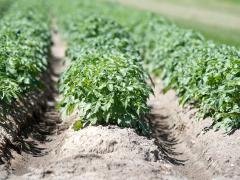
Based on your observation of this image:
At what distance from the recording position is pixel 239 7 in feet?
156

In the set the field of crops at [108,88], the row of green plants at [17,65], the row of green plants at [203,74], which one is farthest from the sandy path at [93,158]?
the row of green plants at [203,74]

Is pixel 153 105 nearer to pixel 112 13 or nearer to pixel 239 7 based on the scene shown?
pixel 112 13

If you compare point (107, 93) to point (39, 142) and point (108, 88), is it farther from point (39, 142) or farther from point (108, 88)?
point (39, 142)

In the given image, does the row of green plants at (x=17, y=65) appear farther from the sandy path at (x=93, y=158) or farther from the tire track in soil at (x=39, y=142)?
the sandy path at (x=93, y=158)

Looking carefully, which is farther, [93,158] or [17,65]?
[17,65]

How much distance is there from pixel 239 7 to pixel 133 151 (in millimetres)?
41910

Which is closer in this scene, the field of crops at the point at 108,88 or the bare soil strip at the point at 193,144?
the bare soil strip at the point at 193,144

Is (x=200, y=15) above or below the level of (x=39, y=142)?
above

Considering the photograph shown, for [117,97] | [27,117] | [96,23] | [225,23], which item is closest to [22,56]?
[27,117]

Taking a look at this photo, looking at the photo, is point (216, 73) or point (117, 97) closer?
point (117, 97)

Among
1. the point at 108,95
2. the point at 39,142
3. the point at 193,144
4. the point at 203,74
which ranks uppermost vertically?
the point at 203,74

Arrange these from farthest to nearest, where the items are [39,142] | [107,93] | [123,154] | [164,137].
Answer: [164,137]
[39,142]
[107,93]
[123,154]

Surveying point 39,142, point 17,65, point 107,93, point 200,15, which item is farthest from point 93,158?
point 200,15

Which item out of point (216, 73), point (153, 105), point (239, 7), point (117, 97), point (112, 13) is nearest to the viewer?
point (117, 97)
